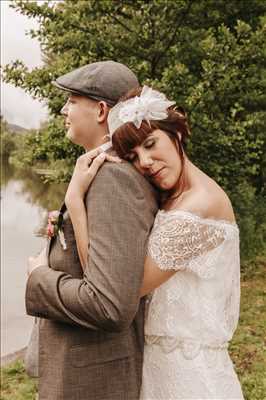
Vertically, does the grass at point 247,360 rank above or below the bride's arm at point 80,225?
below

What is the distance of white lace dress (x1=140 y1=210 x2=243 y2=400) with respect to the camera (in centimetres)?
220

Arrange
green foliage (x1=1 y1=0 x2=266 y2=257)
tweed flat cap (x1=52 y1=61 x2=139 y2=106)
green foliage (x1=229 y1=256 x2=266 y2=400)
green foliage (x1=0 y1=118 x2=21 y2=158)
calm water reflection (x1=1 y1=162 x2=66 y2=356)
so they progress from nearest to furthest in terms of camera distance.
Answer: tweed flat cap (x1=52 y1=61 x2=139 y2=106) < green foliage (x1=229 y1=256 x2=266 y2=400) < green foliage (x1=1 y1=0 x2=266 y2=257) < calm water reflection (x1=1 y1=162 x2=66 y2=356) < green foliage (x1=0 y1=118 x2=21 y2=158)

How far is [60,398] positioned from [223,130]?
6.12 metres

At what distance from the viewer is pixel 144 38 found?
26.6 ft

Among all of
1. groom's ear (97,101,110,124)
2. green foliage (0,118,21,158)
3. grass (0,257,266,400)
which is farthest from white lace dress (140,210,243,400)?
green foliage (0,118,21,158)

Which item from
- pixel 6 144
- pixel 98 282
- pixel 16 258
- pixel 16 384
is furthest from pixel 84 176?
pixel 6 144

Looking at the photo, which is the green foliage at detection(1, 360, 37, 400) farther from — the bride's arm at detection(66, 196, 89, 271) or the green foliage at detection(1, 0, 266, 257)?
the bride's arm at detection(66, 196, 89, 271)

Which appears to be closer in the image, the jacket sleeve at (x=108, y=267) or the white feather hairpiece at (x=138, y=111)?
the jacket sleeve at (x=108, y=267)

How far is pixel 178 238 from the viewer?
213cm

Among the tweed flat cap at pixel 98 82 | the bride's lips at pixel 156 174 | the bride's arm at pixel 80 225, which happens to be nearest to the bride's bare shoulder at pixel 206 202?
the bride's lips at pixel 156 174

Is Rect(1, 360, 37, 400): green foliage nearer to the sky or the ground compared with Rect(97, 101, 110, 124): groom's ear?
nearer to the ground

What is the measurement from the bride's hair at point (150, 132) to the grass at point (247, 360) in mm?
3363

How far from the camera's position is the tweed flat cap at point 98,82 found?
2299 mm

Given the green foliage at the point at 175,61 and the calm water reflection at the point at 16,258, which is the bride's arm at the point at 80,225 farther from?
the green foliage at the point at 175,61
